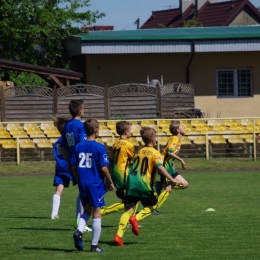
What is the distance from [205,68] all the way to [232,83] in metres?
1.51

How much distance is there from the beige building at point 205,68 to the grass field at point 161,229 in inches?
662

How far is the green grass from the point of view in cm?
2484

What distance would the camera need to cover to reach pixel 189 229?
1084 centimetres

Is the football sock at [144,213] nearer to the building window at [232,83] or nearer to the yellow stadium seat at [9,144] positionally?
the yellow stadium seat at [9,144]

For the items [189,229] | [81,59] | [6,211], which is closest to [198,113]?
[81,59]

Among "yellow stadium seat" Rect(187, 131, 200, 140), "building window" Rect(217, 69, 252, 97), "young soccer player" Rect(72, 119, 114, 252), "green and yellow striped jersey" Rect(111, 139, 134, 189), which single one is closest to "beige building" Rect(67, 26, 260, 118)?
"building window" Rect(217, 69, 252, 97)

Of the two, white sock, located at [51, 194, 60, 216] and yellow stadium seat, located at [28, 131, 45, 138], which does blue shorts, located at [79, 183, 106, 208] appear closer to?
white sock, located at [51, 194, 60, 216]

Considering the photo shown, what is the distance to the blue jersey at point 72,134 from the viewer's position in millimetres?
10438

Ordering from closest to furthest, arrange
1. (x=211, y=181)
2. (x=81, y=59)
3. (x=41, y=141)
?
(x=211, y=181)
(x=41, y=141)
(x=81, y=59)

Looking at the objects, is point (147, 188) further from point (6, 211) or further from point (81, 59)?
point (81, 59)

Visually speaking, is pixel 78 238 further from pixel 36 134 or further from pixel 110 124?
pixel 110 124

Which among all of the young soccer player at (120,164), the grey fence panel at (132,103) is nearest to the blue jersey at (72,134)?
the young soccer player at (120,164)

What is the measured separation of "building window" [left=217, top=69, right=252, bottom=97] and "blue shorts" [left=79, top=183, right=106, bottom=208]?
27.5 m

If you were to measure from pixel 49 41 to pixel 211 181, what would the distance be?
63.4 ft
